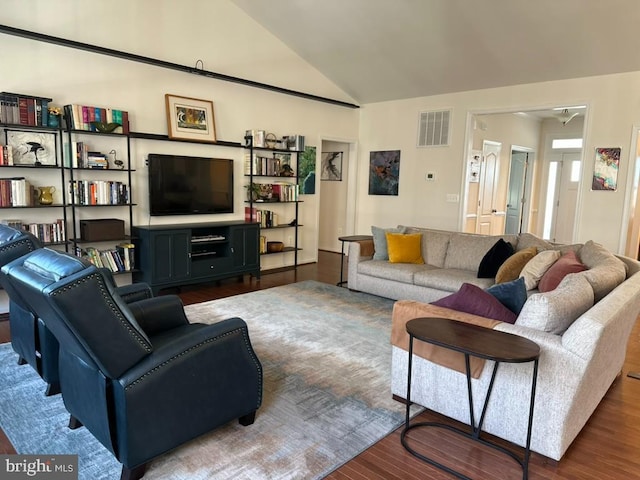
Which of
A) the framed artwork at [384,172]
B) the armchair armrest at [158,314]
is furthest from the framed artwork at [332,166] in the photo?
the armchair armrest at [158,314]

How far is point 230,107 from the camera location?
6195 mm

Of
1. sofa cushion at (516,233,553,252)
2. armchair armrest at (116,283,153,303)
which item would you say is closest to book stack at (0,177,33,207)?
armchair armrest at (116,283,153,303)

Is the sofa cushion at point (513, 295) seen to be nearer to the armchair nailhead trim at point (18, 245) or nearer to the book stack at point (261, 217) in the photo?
the armchair nailhead trim at point (18, 245)

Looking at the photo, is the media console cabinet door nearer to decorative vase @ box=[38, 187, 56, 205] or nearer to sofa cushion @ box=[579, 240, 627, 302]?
decorative vase @ box=[38, 187, 56, 205]

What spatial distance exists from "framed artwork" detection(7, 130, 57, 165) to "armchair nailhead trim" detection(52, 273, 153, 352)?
3.36 metres

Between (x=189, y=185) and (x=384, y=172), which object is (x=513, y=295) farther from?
(x=384, y=172)

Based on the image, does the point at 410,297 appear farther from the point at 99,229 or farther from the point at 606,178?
the point at 99,229

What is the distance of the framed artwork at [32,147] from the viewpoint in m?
4.33

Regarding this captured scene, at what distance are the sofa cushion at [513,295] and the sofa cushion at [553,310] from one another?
0.55ft

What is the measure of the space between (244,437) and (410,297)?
2949 mm

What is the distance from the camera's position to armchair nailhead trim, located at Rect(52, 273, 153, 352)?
169 cm

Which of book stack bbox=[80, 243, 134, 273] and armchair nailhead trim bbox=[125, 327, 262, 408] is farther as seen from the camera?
book stack bbox=[80, 243, 134, 273]

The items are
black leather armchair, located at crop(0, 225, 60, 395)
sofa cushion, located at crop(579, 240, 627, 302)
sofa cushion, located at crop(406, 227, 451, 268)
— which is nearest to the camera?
black leather armchair, located at crop(0, 225, 60, 395)

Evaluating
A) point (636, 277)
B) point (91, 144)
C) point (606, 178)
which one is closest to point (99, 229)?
point (91, 144)
